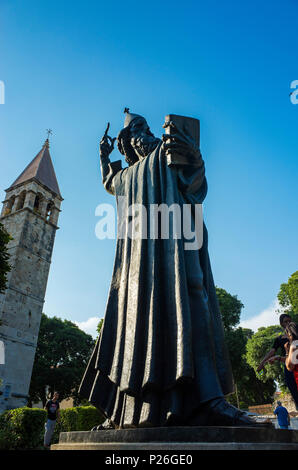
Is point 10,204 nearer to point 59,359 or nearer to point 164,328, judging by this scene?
point 59,359

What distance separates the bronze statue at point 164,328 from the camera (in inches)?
97.4

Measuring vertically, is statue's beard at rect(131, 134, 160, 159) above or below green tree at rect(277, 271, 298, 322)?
below

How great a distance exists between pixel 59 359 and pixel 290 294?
24248 millimetres

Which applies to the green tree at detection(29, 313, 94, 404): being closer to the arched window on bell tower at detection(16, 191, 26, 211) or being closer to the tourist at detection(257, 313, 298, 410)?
the arched window on bell tower at detection(16, 191, 26, 211)

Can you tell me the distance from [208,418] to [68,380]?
114 feet

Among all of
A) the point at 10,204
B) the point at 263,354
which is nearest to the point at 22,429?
the point at 263,354

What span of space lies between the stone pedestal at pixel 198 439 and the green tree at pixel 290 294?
29135 millimetres

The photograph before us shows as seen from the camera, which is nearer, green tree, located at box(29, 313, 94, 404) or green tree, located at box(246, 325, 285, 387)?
green tree, located at box(246, 325, 285, 387)

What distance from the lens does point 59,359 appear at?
119ft

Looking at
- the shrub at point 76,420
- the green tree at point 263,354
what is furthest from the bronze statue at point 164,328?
the green tree at point 263,354

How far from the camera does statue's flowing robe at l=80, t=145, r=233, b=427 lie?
2.51 m

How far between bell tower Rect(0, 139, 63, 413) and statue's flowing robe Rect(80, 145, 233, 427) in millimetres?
25897

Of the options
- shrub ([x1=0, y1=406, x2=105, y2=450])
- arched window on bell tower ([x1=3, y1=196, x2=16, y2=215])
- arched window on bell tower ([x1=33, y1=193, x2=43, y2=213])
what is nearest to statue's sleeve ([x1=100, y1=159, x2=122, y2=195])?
shrub ([x1=0, y1=406, x2=105, y2=450])
